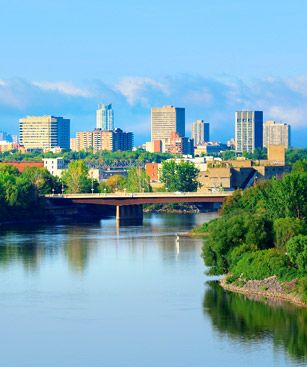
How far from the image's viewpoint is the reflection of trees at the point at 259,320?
34.8 m

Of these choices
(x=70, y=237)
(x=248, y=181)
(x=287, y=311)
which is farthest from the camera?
(x=248, y=181)

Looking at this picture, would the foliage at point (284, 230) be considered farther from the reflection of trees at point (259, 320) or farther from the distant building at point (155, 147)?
the distant building at point (155, 147)

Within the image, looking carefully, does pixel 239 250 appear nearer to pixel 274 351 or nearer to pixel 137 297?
pixel 137 297

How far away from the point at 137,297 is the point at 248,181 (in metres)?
61.6

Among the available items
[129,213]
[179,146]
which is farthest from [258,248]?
[179,146]

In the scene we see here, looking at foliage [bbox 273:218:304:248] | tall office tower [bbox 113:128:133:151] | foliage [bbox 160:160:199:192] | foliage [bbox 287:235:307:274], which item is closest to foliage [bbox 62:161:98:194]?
foliage [bbox 160:160:199:192]

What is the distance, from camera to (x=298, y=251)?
41031 mm

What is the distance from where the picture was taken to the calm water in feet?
110

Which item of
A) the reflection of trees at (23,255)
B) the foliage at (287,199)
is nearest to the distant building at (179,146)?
the foliage at (287,199)

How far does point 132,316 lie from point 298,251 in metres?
5.83

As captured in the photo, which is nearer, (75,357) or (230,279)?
(75,357)

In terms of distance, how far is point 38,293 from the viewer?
4259cm

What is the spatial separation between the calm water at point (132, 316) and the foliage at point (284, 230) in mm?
2722

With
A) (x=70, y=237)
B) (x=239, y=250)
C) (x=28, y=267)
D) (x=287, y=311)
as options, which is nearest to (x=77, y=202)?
(x=70, y=237)
